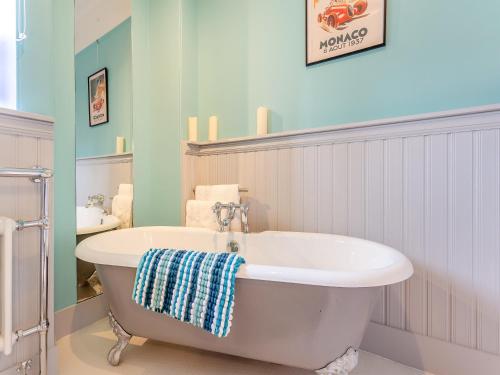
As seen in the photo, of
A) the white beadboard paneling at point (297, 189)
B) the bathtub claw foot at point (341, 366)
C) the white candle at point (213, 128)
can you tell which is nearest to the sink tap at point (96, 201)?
the white candle at point (213, 128)

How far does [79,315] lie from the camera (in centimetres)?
157

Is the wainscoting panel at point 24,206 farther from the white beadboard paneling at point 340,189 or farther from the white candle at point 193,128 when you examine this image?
the white beadboard paneling at point 340,189

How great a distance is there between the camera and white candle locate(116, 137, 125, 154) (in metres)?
1.90

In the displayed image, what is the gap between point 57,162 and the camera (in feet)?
4.83

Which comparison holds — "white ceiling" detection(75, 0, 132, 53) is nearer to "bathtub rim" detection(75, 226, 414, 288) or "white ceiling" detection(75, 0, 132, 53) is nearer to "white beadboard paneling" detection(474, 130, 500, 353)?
"bathtub rim" detection(75, 226, 414, 288)

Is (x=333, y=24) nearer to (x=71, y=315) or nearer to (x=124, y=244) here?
(x=124, y=244)


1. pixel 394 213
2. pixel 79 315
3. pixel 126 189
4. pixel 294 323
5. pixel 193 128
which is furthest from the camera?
pixel 193 128

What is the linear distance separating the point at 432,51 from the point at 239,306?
1461 millimetres

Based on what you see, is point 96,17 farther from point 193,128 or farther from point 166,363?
point 166,363

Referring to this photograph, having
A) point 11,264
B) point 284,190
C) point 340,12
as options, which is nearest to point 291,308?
point 284,190

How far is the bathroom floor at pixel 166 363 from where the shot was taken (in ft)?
3.92

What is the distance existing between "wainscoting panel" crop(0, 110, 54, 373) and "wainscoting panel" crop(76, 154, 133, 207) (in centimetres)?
49

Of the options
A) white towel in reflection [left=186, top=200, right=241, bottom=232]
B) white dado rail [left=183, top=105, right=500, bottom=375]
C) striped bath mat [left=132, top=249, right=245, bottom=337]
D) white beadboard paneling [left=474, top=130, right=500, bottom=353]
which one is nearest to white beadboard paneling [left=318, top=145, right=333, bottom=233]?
white dado rail [left=183, top=105, right=500, bottom=375]

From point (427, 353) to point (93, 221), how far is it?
1.98 metres
